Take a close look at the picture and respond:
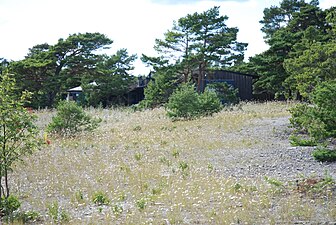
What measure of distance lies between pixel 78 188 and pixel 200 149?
393cm

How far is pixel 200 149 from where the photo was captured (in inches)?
390

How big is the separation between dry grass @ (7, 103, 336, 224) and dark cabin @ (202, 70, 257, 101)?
46.7 ft

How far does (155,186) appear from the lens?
661 centimetres

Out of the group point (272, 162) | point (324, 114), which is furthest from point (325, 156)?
point (272, 162)

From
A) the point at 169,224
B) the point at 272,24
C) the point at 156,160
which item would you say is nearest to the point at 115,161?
the point at 156,160

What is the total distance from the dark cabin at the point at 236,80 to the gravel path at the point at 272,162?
1506 cm

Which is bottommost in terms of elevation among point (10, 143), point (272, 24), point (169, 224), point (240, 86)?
point (169, 224)

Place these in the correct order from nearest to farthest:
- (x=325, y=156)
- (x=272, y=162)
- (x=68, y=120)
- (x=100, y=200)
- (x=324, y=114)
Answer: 1. (x=100, y=200)
2. (x=324, y=114)
3. (x=325, y=156)
4. (x=272, y=162)
5. (x=68, y=120)

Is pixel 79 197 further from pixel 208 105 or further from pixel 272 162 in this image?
pixel 208 105

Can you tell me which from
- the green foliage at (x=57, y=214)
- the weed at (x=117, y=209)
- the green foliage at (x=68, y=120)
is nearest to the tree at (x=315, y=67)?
the weed at (x=117, y=209)

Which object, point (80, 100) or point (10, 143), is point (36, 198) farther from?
point (80, 100)

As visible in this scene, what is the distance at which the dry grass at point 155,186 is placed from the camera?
4996 mm

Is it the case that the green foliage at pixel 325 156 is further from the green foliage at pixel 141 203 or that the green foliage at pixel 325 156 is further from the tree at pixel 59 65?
the tree at pixel 59 65

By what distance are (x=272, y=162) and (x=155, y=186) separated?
2623 millimetres
